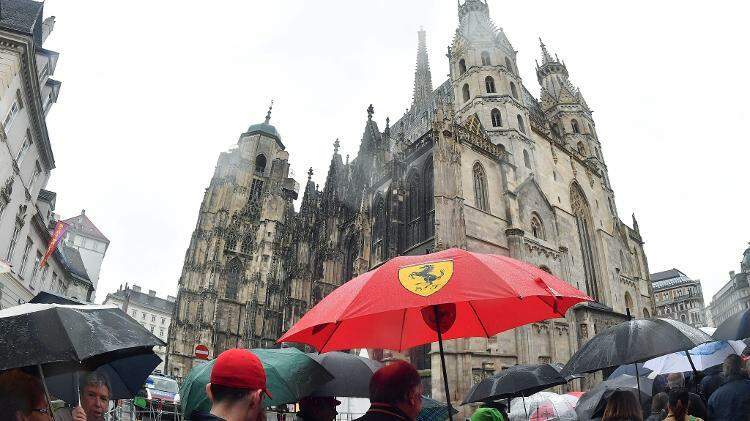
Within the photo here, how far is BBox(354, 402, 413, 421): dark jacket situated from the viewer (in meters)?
2.34

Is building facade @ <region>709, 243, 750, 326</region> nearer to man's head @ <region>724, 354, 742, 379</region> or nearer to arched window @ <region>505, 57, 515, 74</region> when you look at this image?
arched window @ <region>505, 57, 515, 74</region>

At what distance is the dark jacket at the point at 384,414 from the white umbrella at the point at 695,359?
645 cm

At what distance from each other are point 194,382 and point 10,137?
1509 centimetres

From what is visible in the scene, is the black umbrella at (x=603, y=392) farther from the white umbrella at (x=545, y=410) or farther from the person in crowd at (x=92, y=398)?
the person in crowd at (x=92, y=398)

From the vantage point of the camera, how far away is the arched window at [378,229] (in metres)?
24.3

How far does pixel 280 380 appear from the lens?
4113mm

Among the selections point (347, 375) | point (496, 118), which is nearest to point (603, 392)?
point (347, 375)

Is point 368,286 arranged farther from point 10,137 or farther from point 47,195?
point 47,195

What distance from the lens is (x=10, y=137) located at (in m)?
13.7

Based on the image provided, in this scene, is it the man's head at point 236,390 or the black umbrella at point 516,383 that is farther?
the black umbrella at point 516,383

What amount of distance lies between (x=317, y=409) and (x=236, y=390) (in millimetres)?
2522

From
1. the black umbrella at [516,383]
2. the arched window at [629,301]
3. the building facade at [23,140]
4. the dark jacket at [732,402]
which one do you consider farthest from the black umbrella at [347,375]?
the arched window at [629,301]

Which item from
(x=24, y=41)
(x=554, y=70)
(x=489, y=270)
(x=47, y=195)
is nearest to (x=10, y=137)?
(x=24, y=41)

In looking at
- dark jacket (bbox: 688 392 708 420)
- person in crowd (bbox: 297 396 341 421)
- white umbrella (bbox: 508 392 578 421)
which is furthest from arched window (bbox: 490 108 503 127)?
person in crowd (bbox: 297 396 341 421)
